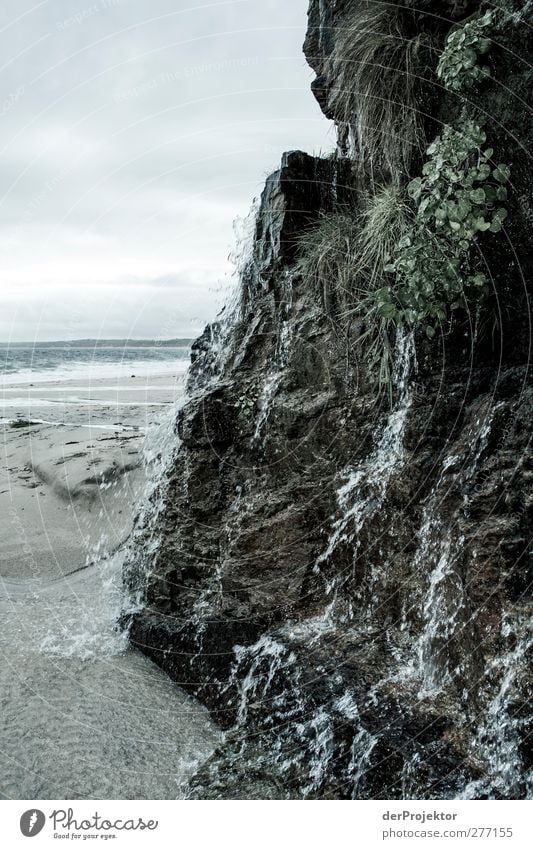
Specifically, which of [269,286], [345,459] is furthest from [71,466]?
[345,459]

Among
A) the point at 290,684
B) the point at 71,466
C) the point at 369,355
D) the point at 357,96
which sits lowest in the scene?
the point at 290,684

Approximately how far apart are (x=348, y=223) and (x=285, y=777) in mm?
3144

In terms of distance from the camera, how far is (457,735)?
8.92ft

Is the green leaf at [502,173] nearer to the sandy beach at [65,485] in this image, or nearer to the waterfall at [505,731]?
the waterfall at [505,731]

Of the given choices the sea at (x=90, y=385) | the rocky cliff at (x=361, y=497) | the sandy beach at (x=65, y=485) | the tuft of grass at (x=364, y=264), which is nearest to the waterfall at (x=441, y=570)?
the rocky cliff at (x=361, y=497)

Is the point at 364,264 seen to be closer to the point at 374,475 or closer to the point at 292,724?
the point at 374,475

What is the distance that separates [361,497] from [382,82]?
245cm

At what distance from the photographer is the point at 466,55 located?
10.5 feet

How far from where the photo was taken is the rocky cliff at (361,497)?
2.79m

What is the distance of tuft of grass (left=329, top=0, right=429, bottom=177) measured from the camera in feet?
11.7

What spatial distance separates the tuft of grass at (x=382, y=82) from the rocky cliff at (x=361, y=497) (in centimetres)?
1

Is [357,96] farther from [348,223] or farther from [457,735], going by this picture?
[457,735]
